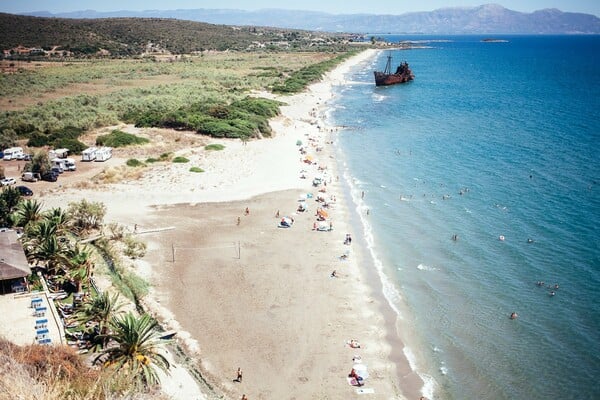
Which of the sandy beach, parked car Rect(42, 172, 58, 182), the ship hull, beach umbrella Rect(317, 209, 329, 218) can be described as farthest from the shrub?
the ship hull

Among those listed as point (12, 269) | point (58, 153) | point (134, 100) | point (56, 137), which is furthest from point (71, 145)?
point (12, 269)

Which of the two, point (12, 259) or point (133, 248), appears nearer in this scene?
point (12, 259)

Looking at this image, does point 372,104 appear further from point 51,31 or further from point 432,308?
point 51,31

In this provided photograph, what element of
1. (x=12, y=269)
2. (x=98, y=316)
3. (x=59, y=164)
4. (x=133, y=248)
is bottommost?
(x=133, y=248)

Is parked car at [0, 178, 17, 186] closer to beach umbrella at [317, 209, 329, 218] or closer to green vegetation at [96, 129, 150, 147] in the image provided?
green vegetation at [96, 129, 150, 147]

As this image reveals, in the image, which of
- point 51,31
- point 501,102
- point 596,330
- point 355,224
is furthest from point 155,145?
point 51,31

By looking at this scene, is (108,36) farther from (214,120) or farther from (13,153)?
(13,153)
